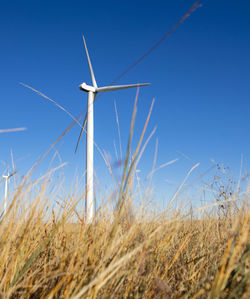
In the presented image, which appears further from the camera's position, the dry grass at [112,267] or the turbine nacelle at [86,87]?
the turbine nacelle at [86,87]

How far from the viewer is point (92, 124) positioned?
40.3 ft

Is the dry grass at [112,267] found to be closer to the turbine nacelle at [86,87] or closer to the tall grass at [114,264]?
the tall grass at [114,264]

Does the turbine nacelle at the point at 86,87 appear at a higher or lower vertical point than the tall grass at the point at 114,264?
higher

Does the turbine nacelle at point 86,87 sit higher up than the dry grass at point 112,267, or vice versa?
the turbine nacelle at point 86,87

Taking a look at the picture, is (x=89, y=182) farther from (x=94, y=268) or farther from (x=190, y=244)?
(x=190, y=244)

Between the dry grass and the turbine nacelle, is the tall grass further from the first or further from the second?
the turbine nacelle

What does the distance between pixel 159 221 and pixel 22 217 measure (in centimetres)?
114

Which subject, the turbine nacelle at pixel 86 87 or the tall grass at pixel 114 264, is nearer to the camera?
the tall grass at pixel 114 264

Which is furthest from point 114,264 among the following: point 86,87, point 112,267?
point 86,87

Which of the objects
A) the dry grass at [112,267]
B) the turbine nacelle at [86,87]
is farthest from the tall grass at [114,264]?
the turbine nacelle at [86,87]

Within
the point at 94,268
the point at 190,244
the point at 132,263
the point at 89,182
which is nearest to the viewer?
the point at 94,268

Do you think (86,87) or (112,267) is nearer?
(112,267)

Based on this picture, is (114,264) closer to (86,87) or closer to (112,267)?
(112,267)

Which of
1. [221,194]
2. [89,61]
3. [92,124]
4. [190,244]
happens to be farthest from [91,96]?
[190,244]
